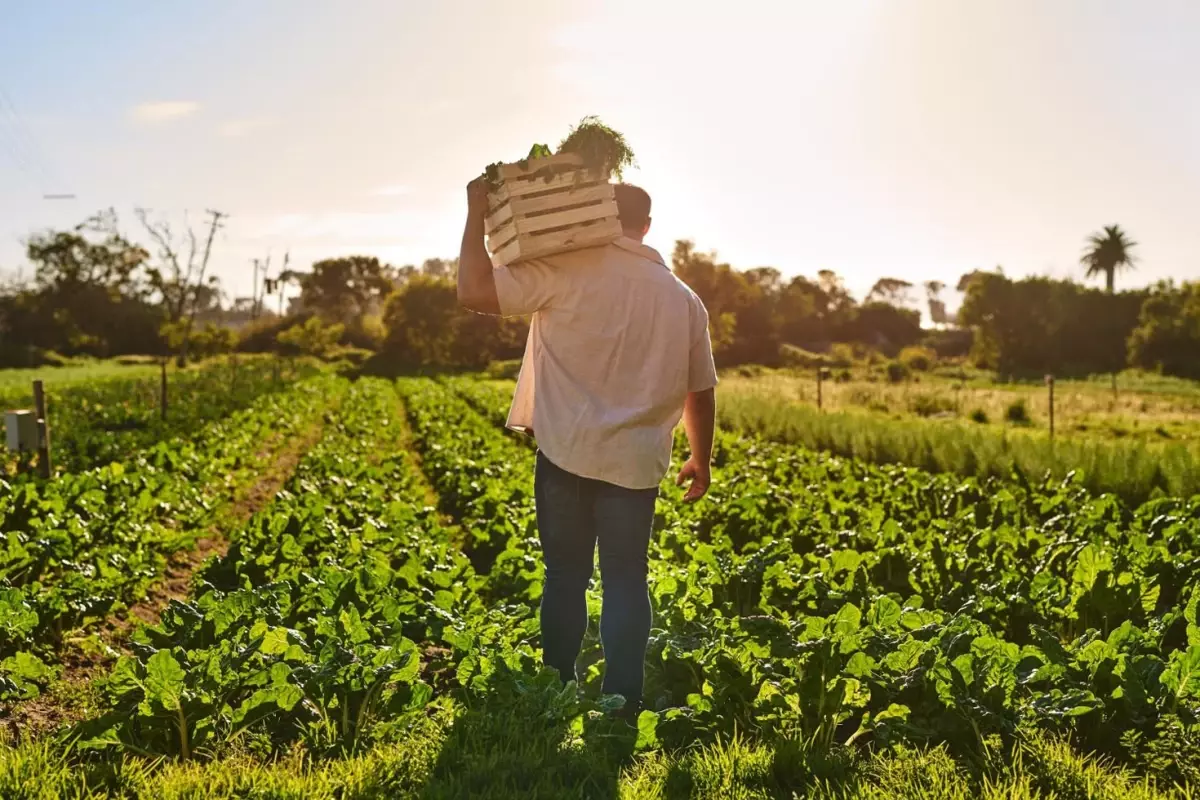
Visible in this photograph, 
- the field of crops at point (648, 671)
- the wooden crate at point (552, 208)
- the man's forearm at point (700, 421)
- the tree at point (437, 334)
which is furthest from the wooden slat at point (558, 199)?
the tree at point (437, 334)

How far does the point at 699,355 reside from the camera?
11.6ft

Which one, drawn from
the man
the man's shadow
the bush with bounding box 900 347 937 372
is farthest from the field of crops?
the bush with bounding box 900 347 937 372

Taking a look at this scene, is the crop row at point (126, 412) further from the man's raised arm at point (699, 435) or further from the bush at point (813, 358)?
the bush at point (813, 358)

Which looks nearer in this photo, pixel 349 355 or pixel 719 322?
pixel 719 322

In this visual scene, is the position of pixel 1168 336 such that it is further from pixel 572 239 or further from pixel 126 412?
pixel 572 239

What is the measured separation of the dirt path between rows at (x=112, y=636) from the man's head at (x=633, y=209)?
261cm

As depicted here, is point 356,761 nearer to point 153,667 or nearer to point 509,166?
point 153,667

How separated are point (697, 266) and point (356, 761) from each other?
148 feet

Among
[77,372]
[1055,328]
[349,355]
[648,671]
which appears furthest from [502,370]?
[648,671]

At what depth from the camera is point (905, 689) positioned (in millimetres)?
3537

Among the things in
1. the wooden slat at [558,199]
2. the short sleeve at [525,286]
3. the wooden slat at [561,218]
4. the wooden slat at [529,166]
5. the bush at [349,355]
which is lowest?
the short sleeve at [525,286]

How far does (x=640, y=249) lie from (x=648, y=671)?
185 centimetres

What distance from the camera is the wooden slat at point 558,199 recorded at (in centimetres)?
326

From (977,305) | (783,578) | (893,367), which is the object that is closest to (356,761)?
(783,578)
